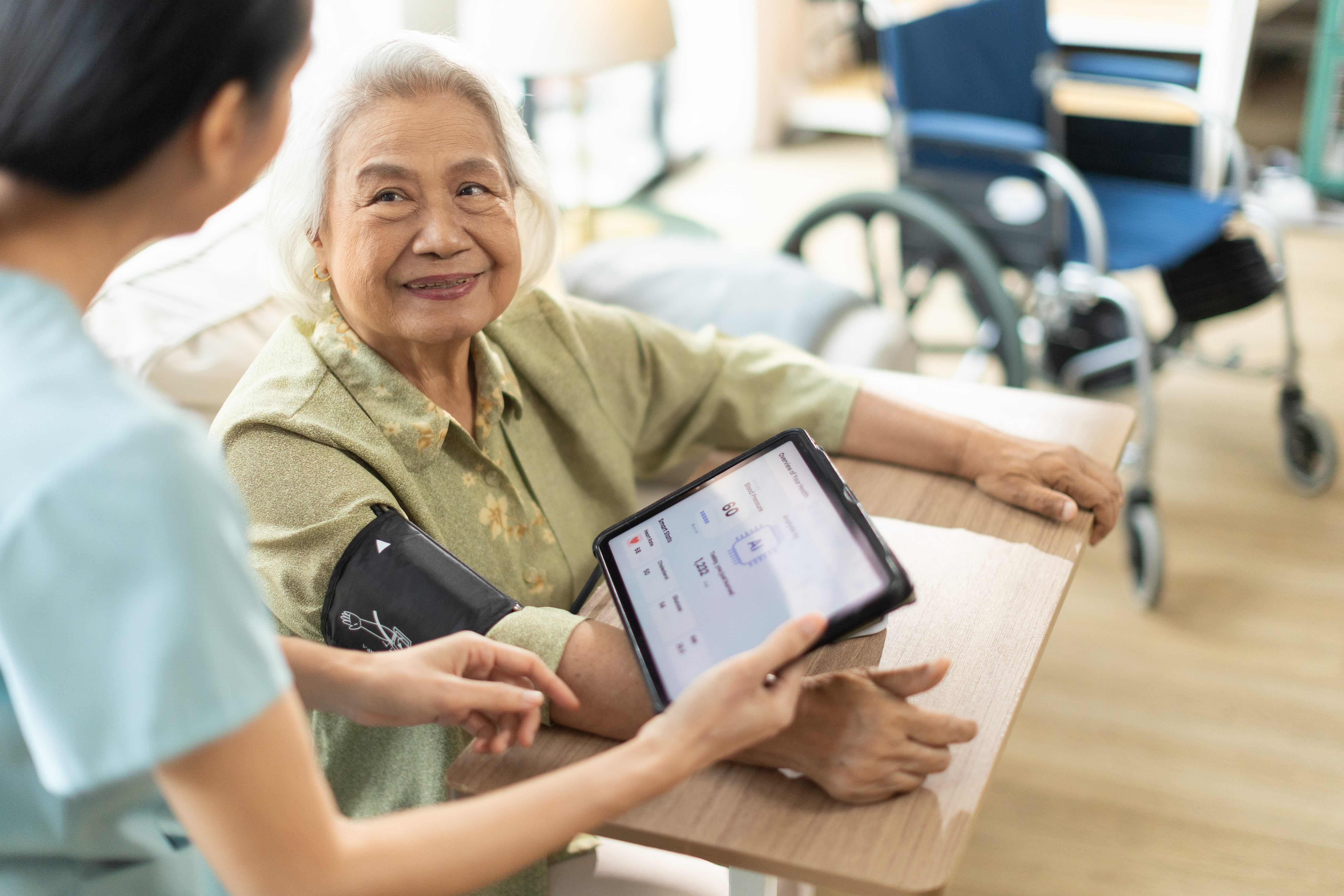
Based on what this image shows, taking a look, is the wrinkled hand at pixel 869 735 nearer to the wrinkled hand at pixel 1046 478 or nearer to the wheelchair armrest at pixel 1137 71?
the wrinkled hand at pixel 1046 478

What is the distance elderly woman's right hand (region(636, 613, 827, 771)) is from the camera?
78 centimetres

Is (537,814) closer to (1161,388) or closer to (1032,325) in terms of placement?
(1032,325)

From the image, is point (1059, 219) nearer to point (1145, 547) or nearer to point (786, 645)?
point (1145, 547)

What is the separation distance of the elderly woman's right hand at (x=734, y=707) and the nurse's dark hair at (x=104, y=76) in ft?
1.54

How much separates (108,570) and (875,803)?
577mm

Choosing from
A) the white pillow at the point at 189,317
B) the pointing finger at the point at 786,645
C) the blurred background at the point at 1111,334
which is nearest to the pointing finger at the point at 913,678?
the pointing finger at the point at 786,645

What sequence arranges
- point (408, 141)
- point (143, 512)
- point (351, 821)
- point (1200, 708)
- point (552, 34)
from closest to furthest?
point (143, 512) → point (351, 821) → point (408, 141) → point (1200, 708) → point (552, 34)

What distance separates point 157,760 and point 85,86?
338mm

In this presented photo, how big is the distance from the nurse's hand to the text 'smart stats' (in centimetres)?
10

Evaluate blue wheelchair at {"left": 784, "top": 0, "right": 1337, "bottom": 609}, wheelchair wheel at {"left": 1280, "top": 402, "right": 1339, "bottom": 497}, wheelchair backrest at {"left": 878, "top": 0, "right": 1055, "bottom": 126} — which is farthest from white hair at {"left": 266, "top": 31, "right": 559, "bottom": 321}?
wheelchair wheel at {"left": 1280, "top": 402, "right": 1339, "bottom": 497}

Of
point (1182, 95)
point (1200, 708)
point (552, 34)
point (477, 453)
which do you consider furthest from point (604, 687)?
point (1182, 95)

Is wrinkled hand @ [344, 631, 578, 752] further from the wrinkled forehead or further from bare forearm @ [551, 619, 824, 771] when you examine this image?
the wrinkled forehead

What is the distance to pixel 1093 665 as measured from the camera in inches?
85.9

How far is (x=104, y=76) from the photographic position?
1.90 ft
